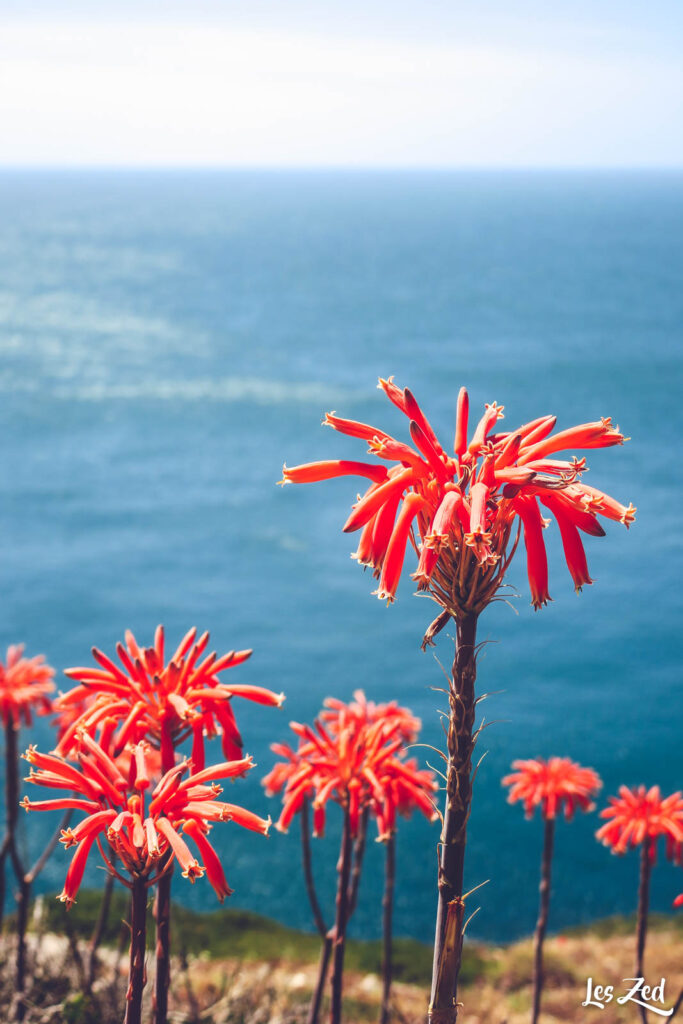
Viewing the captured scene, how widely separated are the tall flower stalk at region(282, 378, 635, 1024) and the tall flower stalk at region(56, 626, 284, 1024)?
3.24 meters


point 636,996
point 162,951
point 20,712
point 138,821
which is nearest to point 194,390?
point 20,712

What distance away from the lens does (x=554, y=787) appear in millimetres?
18719

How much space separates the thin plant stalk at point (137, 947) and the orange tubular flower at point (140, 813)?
0.14m

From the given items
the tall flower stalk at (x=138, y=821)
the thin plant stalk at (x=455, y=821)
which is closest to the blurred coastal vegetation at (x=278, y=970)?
the tall flower stalk at (x=138, y=821)

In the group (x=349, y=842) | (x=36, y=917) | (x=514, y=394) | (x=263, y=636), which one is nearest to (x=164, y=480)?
(x=263, y=636)

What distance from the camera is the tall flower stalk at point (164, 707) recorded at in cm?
1155

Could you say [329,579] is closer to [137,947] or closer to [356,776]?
[356,776]

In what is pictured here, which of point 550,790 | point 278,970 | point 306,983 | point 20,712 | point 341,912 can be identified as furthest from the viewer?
point 278,970

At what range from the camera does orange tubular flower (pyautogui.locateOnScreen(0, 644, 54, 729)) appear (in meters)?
19.3

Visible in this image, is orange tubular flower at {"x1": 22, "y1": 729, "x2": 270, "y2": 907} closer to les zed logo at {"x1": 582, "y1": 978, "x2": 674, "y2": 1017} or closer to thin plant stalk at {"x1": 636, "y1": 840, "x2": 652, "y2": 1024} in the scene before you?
les zed logo at {"x1": 582, "y1": 978, "x2": 674, "y2": 1017}

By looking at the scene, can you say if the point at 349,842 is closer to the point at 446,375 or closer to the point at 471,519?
the point at 471,519

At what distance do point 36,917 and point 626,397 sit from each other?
460ft

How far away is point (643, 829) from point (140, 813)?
9.77 m

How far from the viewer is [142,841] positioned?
32.2 feet
